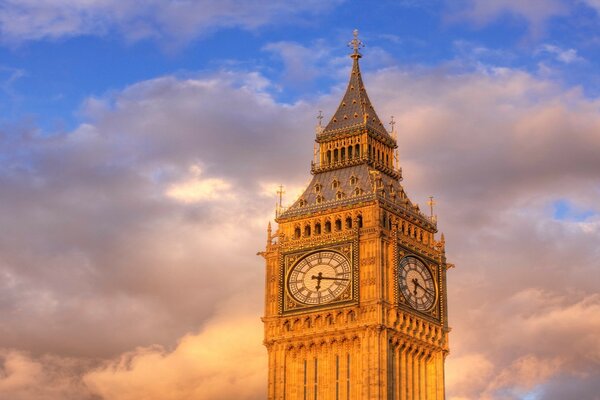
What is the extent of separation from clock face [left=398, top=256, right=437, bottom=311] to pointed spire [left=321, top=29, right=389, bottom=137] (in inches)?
480

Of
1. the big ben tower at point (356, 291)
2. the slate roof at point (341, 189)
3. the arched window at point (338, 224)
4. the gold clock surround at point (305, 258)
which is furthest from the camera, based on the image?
the slate roof at point (341, 189)

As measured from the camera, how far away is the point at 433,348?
118125mm

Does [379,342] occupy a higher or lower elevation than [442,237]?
lower

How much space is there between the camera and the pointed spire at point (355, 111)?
4875 inches

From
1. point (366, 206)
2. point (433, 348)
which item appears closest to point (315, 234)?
point (366, 206)

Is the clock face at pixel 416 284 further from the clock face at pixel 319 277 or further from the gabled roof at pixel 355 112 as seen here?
the gabled roof at pixel 355 112

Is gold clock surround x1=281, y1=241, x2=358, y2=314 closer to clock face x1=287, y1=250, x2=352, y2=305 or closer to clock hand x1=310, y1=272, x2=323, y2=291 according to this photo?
clock face x1=287, y1=250, x2=352, y2=305

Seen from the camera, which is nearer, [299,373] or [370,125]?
[299,373]

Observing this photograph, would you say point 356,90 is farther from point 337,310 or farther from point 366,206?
point 337,310

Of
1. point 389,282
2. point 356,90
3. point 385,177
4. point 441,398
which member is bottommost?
point 441,398

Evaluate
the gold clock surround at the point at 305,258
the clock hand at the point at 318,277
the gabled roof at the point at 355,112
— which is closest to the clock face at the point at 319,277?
the clock hand at the point at 318,277

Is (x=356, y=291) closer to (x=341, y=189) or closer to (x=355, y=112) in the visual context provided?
(x=341, y=189)

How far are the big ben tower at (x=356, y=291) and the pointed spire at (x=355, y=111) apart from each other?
640 mm

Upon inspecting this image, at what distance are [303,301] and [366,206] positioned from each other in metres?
8.72
